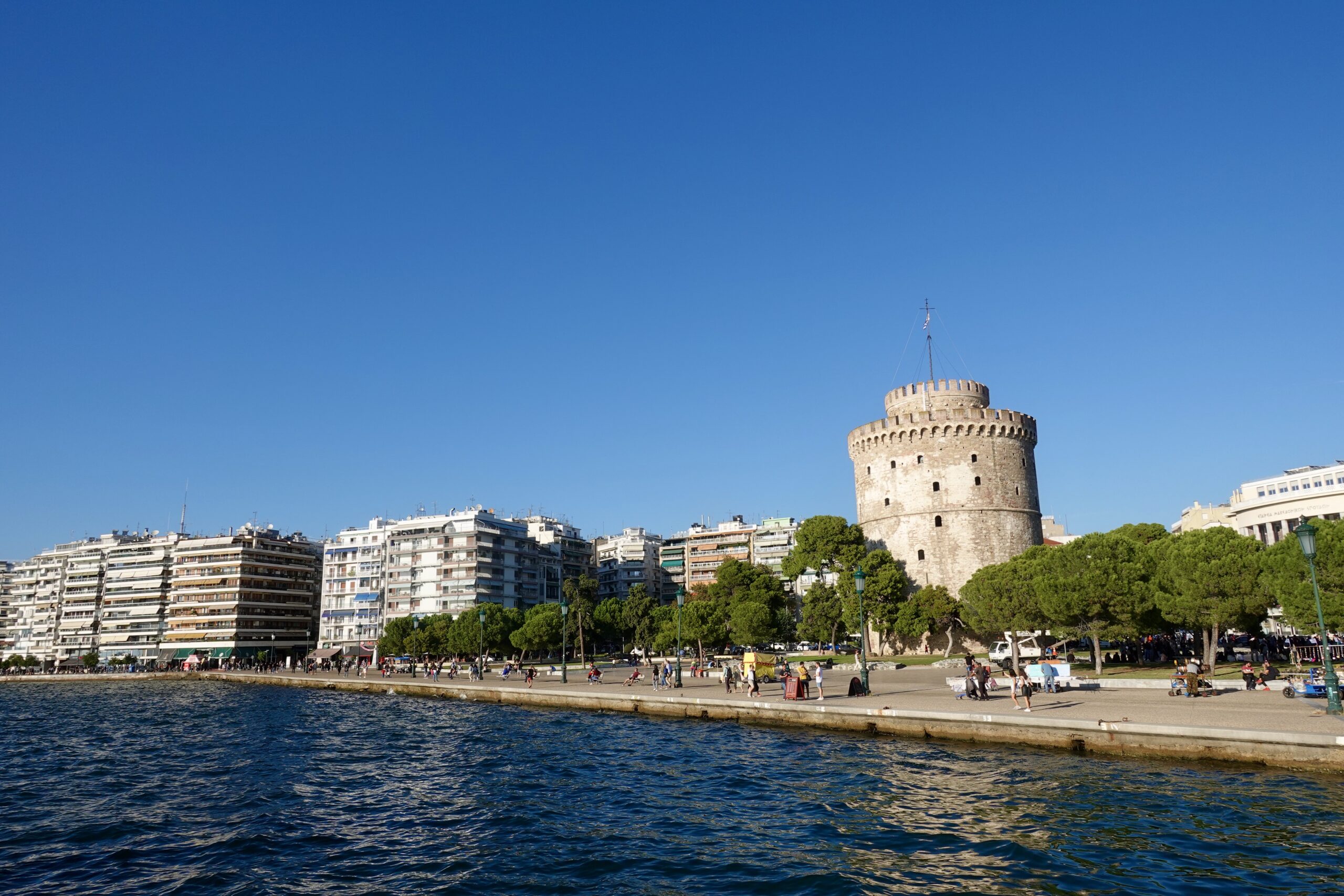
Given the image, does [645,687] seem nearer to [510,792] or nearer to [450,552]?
[510,792]

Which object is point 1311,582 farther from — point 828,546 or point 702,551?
point 702,551

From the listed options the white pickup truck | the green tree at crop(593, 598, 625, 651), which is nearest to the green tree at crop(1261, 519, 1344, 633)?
the white pickup truck

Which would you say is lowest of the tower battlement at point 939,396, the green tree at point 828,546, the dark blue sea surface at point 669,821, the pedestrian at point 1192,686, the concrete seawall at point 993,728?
the dark blue sea surface at point 669,821

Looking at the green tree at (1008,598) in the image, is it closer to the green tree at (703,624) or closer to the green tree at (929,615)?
the green tree at (929,615)

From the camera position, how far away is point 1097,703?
24219 mm

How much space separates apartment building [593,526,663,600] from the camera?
126562 mm

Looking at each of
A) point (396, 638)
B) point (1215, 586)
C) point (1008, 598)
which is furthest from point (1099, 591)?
point (396, 638)

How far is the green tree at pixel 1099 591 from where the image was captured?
113 ft

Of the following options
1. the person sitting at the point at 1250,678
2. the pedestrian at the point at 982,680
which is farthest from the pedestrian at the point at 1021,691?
the person sitting at the point at 1250,678

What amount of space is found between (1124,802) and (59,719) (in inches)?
2008

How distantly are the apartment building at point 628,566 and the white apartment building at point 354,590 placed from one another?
33958mm

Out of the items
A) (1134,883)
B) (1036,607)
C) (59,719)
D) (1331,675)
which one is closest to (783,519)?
(1036,607)

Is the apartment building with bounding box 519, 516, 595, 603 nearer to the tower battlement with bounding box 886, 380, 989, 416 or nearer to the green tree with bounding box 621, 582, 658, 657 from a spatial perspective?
the green tree with bounding box 621, 582, 658, 657

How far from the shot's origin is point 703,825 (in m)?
15.6
